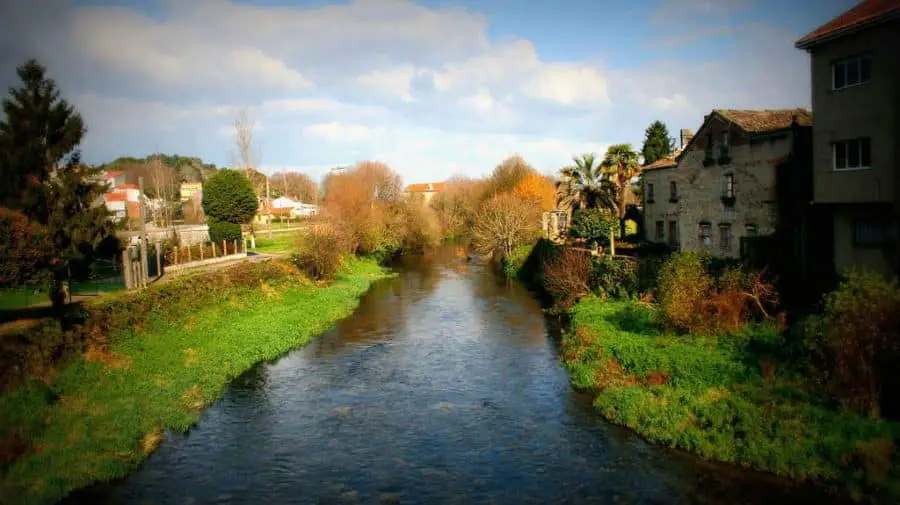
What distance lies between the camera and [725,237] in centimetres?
3362

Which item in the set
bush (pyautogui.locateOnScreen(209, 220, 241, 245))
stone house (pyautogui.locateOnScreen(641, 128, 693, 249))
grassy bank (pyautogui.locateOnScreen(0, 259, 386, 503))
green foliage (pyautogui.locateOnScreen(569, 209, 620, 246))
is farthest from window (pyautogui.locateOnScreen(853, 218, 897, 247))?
bush (pyautogui.locateOnScreen(209, 220, 241, 245))

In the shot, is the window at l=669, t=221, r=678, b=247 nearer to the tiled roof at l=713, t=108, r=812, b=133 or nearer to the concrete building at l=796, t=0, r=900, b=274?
the tiled roof at l=713, t=108, r=812, b=133

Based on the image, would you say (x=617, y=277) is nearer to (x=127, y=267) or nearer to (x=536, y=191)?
(x=127, y=267)

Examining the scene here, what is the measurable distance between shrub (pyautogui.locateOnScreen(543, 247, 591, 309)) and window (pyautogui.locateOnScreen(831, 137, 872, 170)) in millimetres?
15641

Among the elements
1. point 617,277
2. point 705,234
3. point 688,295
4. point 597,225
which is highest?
point 597,225

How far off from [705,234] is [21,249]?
31900 mm

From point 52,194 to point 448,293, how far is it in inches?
1024

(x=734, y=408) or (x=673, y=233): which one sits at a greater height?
(x=673, y=233)

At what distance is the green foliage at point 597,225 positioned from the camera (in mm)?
42537

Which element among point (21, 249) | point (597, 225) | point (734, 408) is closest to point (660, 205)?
point (597, 225)

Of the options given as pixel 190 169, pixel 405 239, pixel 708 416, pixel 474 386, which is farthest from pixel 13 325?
pixel 190 169

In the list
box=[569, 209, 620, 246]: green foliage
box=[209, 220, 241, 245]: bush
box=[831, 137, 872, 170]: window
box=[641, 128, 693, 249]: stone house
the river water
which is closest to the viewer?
the river water

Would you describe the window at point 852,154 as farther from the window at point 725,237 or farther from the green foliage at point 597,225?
the green foliage at point 597,225

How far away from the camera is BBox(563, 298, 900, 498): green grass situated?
1444 cm
